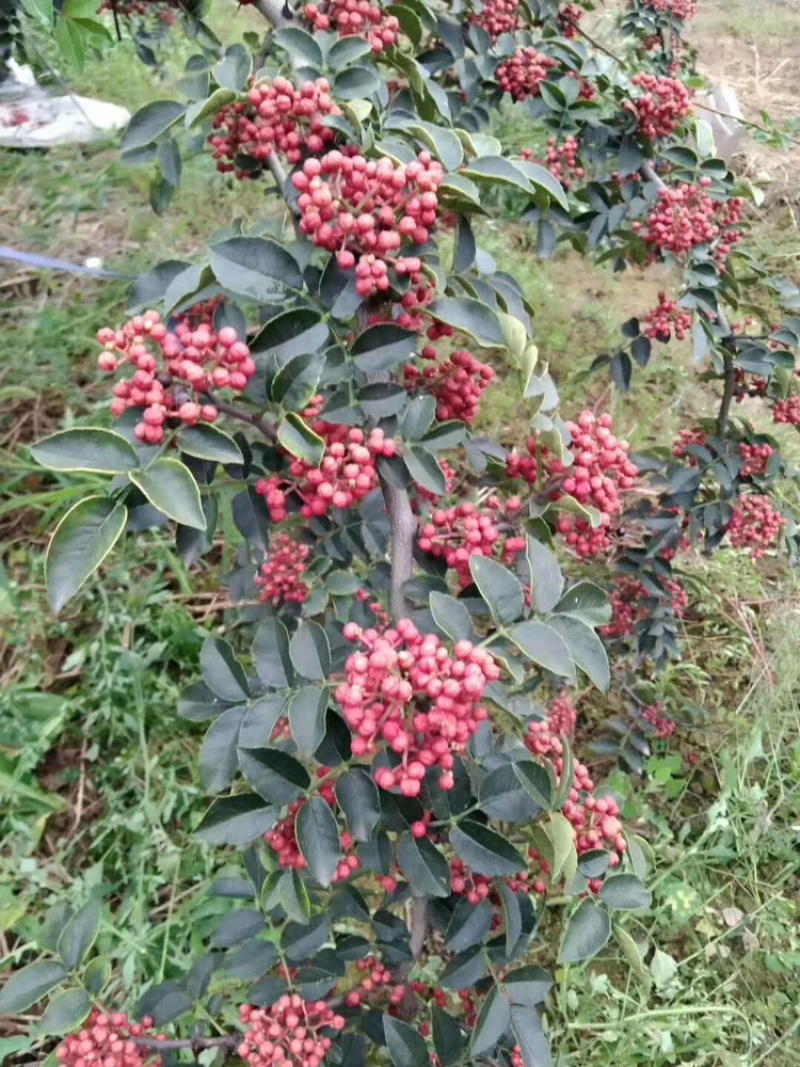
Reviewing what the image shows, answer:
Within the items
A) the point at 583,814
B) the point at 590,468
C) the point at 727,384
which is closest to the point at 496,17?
the point at 727,384

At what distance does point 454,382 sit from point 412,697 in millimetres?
490

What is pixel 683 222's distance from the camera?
5.51 feet

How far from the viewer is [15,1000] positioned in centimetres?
107

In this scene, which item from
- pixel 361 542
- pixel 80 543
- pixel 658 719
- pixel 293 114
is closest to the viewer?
pixel 80 543

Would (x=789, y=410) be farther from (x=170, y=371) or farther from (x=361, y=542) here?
(x=170, y=371)

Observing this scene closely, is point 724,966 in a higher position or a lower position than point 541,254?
lower

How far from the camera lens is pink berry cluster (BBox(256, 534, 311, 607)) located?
1.61 metres

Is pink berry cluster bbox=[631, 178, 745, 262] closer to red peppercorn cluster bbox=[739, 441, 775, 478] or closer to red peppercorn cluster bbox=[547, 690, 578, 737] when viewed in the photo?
red peppercorn cluster bbox=[739, 441, 775, 478]

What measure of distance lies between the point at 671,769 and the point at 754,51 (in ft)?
19.4

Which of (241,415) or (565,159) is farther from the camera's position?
(565,159)

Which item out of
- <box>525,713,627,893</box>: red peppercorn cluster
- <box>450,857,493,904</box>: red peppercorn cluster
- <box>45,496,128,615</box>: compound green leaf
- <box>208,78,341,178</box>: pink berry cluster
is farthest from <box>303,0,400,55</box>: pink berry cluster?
<box>450,857,493,904</box>: red peppercorn cluster

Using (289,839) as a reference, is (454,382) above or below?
above

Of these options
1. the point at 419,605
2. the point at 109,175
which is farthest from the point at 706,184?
the point at 109,175

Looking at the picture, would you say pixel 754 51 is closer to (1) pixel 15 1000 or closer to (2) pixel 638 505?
(2) pixel 638 505
